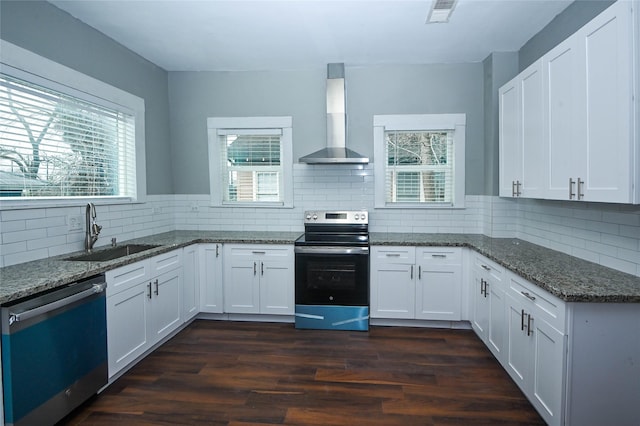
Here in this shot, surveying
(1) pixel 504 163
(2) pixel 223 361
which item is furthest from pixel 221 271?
(1) pixel 504 163

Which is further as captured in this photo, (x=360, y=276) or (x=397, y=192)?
(x=397, y=192)

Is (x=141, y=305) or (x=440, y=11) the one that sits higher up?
(x=440, y=11)

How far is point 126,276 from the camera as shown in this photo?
8.79ft

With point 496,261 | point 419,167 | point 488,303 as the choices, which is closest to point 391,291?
point 488,303

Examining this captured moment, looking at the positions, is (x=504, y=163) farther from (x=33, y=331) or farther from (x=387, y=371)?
(x=33, y=331)

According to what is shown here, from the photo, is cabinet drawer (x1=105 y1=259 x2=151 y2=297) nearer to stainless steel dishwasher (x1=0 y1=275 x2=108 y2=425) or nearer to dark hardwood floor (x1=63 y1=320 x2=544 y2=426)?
stainless steel dishwasher (x1=0 y1=275 x2=108 y2=425)

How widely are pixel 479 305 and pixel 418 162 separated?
1.70 meters

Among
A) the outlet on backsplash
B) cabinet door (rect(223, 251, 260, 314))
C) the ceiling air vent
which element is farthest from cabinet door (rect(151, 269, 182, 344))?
the ceiling air vent

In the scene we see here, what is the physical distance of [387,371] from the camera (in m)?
2.80

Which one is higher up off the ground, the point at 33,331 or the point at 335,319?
the point at 33,331

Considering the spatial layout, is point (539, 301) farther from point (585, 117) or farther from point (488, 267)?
point (585, 117)

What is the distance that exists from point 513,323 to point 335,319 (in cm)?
163

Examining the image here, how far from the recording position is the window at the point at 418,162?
13.5ft

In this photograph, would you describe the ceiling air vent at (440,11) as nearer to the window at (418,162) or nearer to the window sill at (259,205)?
the window at (418,162)
